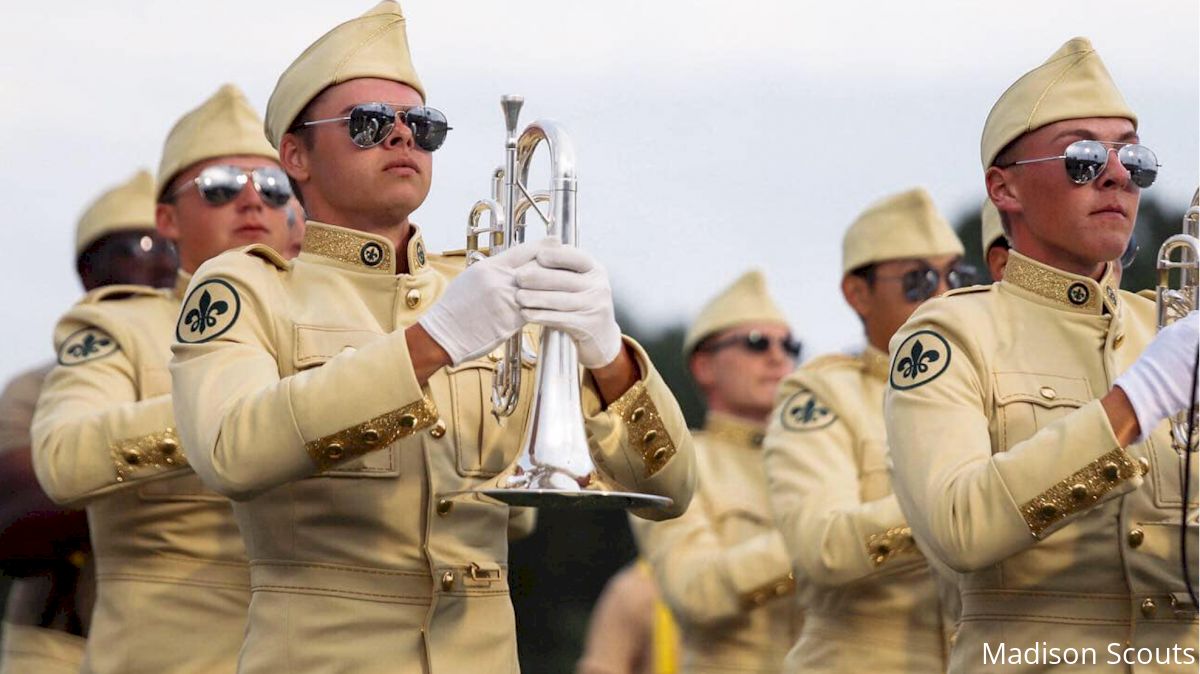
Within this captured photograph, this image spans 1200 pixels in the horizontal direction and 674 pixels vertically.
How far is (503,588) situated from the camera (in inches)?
242

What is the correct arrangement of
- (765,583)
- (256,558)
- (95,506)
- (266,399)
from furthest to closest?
1. (765,583)
2. (95,506)
3. (256,558)
4. (266,399)

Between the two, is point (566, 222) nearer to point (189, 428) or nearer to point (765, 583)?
point (189, 428)

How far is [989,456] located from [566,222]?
1.20 metres

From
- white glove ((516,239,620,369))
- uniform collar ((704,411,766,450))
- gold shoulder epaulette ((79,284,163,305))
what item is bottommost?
uniform collar ((704,411,766,450))

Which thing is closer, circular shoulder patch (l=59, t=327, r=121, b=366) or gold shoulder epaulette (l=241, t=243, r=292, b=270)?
gold shoulder epaulette (l=241, t=243, r=292, b=270)


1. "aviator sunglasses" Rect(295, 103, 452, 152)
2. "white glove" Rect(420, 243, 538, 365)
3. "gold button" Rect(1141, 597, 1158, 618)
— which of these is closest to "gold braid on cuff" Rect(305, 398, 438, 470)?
"white glove" Rect(420, 243, 538, 365)

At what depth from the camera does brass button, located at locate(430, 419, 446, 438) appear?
607 centimetres

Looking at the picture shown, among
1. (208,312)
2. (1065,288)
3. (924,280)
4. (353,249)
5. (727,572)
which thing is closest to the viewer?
(208,312)

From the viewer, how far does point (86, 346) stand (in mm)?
7805

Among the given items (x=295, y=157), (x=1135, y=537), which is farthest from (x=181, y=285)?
(x=1135, y=537)

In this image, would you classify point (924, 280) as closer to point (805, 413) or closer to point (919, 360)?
point (805, 413)

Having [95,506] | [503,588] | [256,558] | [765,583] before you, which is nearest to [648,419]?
[503,588]

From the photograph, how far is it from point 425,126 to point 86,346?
2.05m

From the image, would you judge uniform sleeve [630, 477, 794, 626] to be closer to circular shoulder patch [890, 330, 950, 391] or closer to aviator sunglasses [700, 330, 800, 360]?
aviator sunglasses [700, 330, 800, 360]
